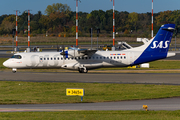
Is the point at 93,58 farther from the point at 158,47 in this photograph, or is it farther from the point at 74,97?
the point at 74,97

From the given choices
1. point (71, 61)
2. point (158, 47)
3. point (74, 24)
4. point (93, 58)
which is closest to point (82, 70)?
point (71, 61)

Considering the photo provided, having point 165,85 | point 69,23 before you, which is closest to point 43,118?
point 165,85

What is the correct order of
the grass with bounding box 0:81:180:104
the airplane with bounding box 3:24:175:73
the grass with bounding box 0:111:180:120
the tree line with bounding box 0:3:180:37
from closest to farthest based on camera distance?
1. the grass with bounding box 0:111:180:120
2. the grass with bounding box 0:81:180:104
3. the airplane with bounding box 3:24:175:73
4. the tree line with bounding box 0:3:180:37

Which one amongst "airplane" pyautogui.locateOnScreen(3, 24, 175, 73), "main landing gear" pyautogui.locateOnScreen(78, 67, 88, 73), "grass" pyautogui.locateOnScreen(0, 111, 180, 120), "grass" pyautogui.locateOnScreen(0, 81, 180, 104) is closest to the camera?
"grass" pyautogui.locateOnScreen(0, 111, 180, 120)

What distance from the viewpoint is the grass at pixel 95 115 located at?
13992 millimetres

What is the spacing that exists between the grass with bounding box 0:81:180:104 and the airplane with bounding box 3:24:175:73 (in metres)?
8.62

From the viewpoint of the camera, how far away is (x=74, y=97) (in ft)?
67.4

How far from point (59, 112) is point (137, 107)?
4.74m

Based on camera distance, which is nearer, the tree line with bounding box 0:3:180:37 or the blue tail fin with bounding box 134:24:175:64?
the blue tail fin with bounding box 134:24:175:64

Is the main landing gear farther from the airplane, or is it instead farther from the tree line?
the tree line

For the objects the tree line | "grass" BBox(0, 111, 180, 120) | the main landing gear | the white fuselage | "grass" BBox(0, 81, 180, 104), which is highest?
the tree line

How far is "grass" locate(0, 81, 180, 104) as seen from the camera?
1961cm

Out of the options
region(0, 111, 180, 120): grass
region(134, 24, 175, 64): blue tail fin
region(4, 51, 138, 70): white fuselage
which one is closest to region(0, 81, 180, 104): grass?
region(0, 111, 180, 120): grass

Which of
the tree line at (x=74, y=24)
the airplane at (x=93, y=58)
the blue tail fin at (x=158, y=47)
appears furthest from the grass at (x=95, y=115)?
the tree line at (x=74, y=24)
